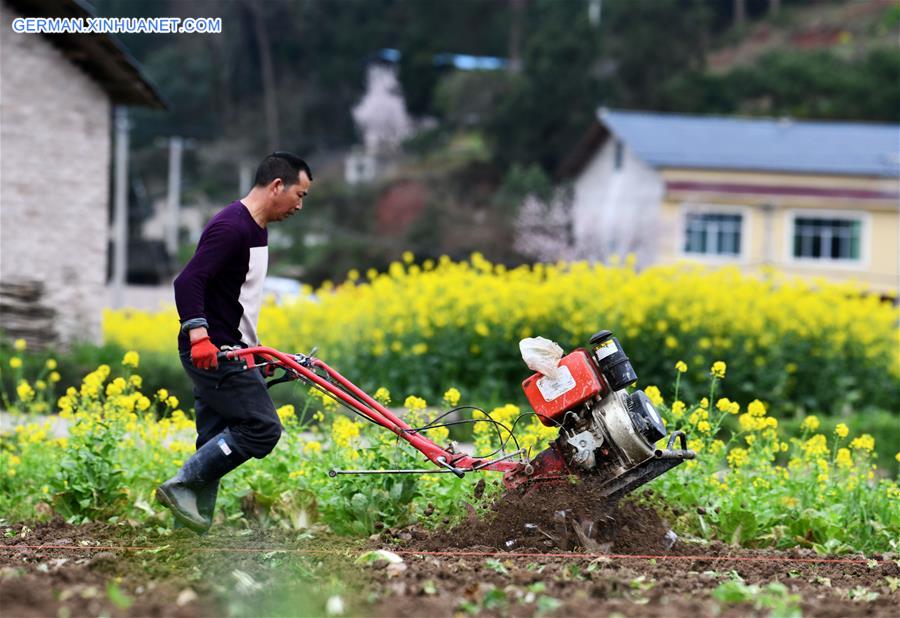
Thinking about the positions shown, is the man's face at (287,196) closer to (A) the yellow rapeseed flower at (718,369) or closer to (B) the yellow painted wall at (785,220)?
(A) the yellow rapeseed flower at (718,369)

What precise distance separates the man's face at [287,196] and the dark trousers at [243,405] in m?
0.74

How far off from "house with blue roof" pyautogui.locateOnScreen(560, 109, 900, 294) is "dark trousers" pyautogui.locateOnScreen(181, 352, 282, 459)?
105 ft

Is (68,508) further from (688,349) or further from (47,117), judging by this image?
(47,117)

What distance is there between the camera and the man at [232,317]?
586 centimetres

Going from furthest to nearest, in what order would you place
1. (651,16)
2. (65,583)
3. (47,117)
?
(651,16)
(47,117)
(65,583)

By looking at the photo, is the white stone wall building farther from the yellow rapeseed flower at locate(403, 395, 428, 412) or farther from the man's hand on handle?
the man's hand on handle

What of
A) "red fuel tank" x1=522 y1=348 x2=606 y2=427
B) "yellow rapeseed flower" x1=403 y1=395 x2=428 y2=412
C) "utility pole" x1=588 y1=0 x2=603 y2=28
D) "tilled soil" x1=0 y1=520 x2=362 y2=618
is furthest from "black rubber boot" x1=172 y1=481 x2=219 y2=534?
"utility pole" x1=588 y1=0 x2=603 y2=28

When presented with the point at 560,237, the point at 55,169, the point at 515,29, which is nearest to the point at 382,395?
the point at 55,169

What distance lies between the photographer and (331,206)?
5647cm

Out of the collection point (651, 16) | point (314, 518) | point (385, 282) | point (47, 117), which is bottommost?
point (314, 518)

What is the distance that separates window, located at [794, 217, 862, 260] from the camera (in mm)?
38156

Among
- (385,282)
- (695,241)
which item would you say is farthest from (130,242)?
(385,282)

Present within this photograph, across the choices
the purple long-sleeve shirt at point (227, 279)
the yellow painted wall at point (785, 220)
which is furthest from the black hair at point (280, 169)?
the yellow painted wall at point (785, 220)

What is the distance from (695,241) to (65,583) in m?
35.6
